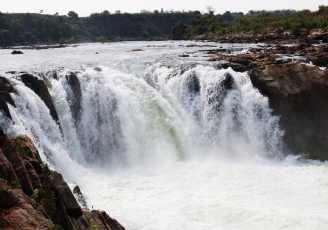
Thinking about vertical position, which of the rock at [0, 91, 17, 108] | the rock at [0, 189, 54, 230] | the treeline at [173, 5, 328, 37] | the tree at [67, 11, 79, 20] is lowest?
the rock at [0, 189, 54, 230]

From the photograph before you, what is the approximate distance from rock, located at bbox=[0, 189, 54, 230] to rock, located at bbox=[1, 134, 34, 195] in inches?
30.5

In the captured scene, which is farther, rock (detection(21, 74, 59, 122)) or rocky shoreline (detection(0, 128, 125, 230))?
rock (detection(21, 74, 59, 122))

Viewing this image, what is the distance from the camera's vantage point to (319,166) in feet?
38.0

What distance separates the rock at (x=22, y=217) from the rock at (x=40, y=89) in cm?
844

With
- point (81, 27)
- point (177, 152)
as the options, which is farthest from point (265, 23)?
point (81, 27)

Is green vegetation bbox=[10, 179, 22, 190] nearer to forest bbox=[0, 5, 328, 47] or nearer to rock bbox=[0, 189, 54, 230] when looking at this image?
rock bbox=[0, 189, 54, 230]

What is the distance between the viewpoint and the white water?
7.98 meters

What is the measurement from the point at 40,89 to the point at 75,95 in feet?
5.78

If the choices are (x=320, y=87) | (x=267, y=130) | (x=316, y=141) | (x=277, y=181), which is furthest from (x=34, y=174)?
(x=320, y=87)

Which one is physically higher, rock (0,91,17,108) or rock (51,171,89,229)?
rock (0,91,17,108)

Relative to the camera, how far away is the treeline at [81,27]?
77375mm

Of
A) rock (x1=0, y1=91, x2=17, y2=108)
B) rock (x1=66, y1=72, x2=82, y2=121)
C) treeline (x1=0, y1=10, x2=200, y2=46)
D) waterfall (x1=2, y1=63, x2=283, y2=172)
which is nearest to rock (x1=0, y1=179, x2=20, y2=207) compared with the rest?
rock (x1=0, y1=91, x2=17, y2=108)

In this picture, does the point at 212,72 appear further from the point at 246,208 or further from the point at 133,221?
the point at 133,221

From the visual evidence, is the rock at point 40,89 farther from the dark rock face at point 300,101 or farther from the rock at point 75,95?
the dark rock face at point 300,101
